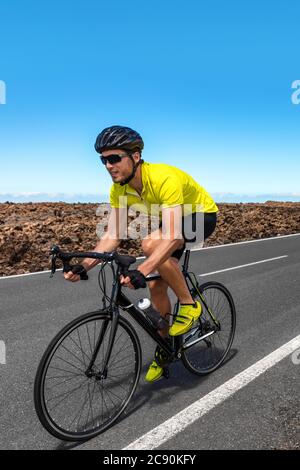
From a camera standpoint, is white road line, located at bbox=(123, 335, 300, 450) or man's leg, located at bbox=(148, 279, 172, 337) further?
man's leg, located at bbox=(148, 279, 172, 337)

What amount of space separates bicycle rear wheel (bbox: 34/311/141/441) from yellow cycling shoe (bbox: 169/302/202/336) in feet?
1.51

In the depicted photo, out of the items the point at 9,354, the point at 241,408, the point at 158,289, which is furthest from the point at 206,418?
the point at 9,354

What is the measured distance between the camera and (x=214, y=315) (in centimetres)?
446

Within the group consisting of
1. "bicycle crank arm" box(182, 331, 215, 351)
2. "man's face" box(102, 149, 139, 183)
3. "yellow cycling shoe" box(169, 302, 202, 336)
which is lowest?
"bicycle crank arm" box(182, 331, 215, 351)

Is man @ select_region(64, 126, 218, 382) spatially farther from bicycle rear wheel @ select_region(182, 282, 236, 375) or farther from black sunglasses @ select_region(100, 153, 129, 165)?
bicycle rear wheel @ select_region(182, 282, 236, 375)

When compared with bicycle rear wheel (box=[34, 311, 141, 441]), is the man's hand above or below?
above

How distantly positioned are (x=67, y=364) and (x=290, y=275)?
7.19 meters

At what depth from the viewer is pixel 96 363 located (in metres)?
3.23

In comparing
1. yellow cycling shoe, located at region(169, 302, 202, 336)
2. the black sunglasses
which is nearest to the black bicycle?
Answer: yellow cycling shoe, located at region(169, 302, 202, 336)

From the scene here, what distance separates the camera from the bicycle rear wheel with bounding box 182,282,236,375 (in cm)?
418

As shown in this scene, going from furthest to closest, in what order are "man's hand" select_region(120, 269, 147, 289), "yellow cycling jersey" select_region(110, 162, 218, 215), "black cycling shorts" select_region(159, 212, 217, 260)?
1. "black cycling shorts" select_region(159, 212, 217, 260)
2. "yellow cycling jersey" select_region(110, 162, 218, 215)
3. "man's hand" select_region(120, 269, 147, 289)

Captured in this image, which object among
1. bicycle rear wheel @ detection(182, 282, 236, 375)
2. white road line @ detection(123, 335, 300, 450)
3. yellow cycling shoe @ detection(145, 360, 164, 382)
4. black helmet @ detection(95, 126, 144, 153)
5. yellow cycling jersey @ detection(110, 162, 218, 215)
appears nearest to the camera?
white road line @ detection(123, 335, 300, 450)

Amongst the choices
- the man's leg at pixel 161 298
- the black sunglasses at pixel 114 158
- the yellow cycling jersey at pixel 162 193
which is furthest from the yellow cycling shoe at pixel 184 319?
the black sunglasses at pixel 114 158
